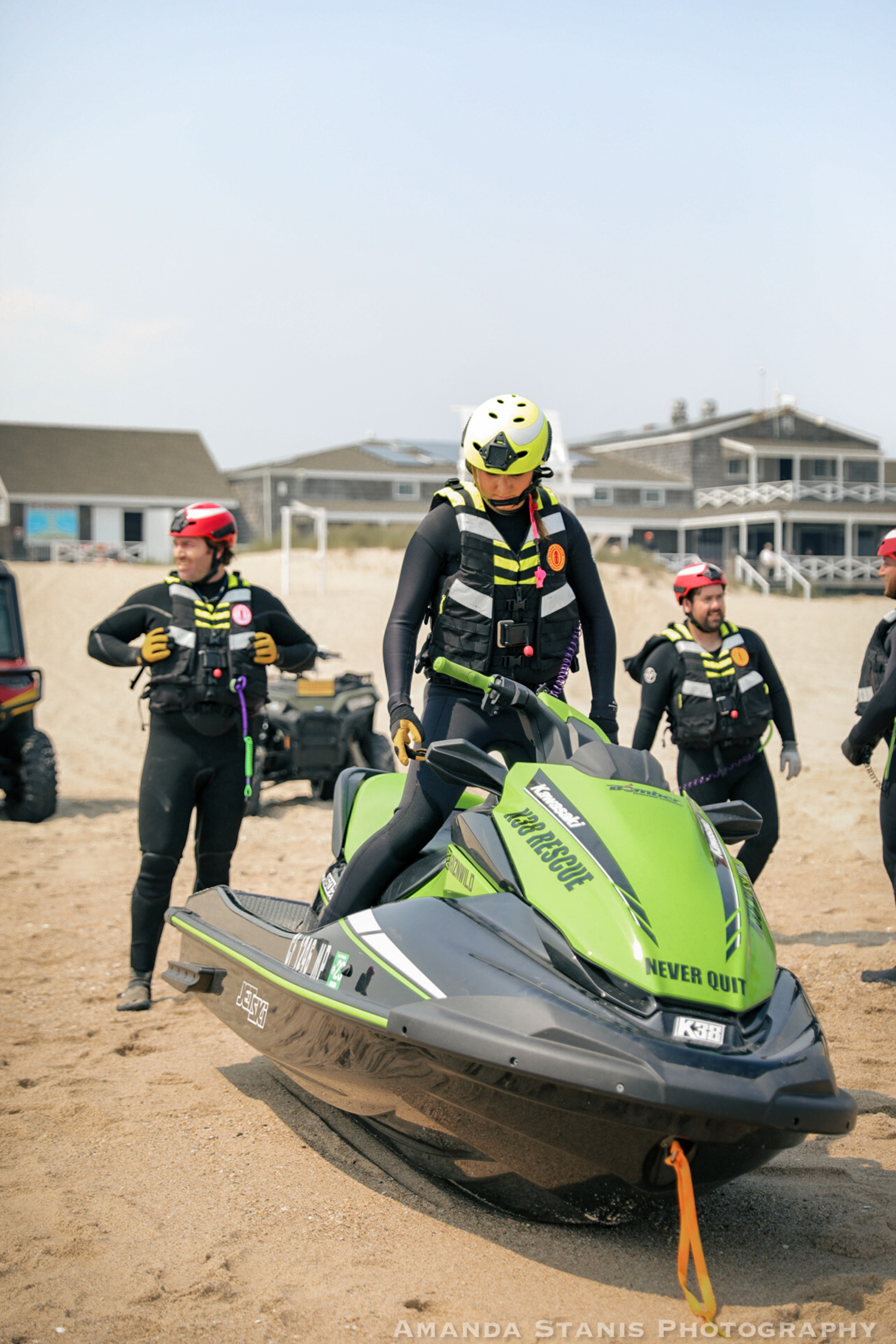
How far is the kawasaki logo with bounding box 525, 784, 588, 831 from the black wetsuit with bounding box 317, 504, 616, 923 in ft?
1.59

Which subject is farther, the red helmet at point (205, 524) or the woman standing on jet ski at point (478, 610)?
the red helmet at point (205, 524)

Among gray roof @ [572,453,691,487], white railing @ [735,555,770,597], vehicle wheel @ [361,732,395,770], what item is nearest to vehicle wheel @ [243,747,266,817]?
vehicle wheel @ [361,732,395,770]

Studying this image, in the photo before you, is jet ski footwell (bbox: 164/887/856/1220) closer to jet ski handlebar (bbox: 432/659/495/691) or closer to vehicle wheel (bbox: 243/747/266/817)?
jet ski handlebar (bbox: 432/659/495/691)

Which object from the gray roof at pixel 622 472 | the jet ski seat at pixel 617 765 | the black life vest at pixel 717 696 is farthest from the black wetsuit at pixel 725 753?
the gray roof at pixel 622 472

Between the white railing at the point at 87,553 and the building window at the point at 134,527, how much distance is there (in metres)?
3.29

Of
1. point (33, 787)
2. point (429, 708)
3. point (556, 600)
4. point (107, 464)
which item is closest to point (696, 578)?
point (556, 600)

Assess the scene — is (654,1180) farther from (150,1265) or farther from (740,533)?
(740,533)

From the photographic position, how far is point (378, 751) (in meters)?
11.3

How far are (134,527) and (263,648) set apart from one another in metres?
36.5

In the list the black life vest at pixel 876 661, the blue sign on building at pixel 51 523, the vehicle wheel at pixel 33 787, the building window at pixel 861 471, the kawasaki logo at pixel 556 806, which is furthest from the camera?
the building window at pixel 861 471

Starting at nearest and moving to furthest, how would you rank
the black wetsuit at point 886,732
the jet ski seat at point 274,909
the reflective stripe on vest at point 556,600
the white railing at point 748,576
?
the reflective stripe on vest at point 556,600 < the jet ski seat at point 274,909 < the black wetsuit at point 886,732 < the white railing at point 748,576

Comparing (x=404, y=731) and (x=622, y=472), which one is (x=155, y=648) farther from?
(x=622, y=472)

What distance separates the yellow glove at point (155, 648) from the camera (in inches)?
196

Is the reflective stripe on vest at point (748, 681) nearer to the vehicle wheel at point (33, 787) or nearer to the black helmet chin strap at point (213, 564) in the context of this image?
the black helmet chin strap at point (213, 564)
